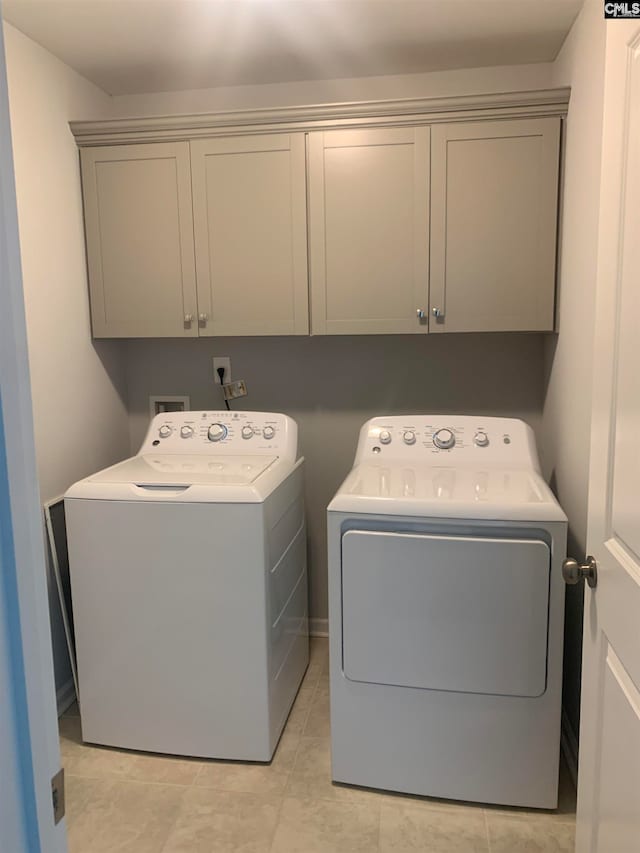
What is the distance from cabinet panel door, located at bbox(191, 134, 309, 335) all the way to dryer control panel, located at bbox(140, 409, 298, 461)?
334 mm

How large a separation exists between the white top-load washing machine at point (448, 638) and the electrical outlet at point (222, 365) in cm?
108

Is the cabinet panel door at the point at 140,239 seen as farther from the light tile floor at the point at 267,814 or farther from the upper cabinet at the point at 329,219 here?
the light tile floor at the point at 267,814

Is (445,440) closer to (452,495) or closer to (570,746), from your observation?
(452,495)

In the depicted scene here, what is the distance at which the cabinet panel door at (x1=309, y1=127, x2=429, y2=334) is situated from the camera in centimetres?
228

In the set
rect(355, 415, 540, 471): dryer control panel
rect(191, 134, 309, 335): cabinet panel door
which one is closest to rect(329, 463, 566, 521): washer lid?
rect(355, 415, 540, 471): dryer control panel

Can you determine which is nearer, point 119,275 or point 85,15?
point 85,15

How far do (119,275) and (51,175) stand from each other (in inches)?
16.4

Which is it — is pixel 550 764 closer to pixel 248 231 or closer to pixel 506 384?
pixel 506 384

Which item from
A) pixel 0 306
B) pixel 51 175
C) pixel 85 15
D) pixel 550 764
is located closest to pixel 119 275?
pixel 51 175

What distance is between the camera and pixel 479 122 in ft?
7.27

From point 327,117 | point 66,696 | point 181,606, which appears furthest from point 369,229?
point 66,696

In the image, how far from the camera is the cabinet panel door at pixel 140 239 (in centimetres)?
241

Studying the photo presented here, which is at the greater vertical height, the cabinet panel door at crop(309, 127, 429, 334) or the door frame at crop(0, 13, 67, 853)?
the cabinet panel door at crop(309, 127, 429, 334)

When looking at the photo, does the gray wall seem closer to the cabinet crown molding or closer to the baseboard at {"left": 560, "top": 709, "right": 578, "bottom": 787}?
the cabinet crown molding
